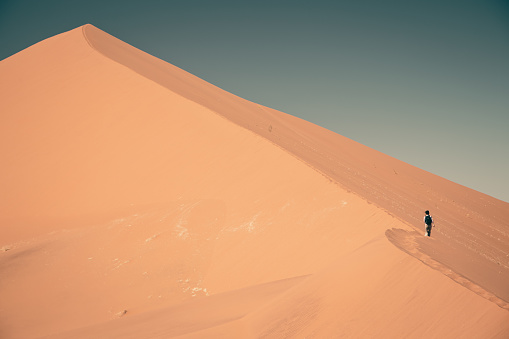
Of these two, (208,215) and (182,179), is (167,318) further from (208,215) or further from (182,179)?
(182,179)

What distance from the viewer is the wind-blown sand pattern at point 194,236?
5781 mm

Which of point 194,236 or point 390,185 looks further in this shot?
point 390,185

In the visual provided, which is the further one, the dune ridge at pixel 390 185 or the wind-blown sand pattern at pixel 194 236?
the dune ridge at pixel 390 185

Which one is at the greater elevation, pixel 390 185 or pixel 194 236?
pixel 390 185

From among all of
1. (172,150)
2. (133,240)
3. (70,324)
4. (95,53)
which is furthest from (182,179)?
(95,53)

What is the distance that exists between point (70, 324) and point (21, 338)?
85 cm

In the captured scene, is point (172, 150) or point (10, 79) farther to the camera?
point (10, 79)

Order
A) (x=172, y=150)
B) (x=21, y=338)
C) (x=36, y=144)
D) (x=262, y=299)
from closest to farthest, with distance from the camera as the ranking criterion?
(x=262, y=299) < (x=21, y=338) < (x=172, y=150) < (x=36, y=144)

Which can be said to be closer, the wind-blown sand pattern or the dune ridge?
the wind-blown sand pattern

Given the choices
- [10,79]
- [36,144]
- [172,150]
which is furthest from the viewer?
[10,79]

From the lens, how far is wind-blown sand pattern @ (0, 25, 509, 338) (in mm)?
5781

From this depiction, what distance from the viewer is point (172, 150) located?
13.7m

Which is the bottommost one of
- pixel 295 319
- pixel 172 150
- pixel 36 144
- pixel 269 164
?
pixel 295 319

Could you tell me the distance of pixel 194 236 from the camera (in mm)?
10445
